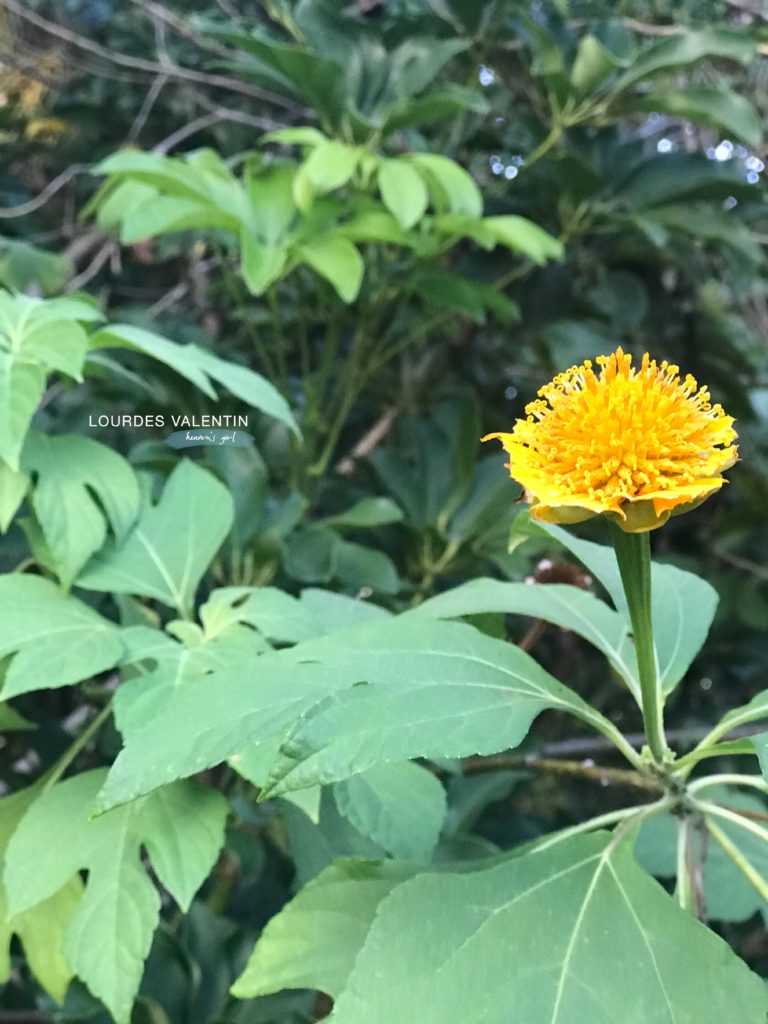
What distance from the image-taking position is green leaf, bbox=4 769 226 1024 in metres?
0.39

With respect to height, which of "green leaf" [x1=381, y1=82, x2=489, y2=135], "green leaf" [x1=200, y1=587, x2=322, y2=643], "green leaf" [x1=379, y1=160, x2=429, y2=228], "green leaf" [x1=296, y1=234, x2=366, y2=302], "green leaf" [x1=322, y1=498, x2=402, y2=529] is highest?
"green leaf" [x1=381, y1=82, x2=489, y2=135]

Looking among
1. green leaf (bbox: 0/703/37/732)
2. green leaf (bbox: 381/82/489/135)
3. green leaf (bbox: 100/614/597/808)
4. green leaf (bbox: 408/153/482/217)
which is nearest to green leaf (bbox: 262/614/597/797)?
green leaf (bbox: 100/614/597/808)

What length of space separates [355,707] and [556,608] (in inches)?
8.0

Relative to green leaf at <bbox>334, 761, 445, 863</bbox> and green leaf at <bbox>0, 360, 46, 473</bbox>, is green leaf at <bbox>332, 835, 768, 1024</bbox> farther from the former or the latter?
green leaf at <bbox>0, 360, 46, 473</bbox>

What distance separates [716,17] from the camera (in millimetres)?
1072

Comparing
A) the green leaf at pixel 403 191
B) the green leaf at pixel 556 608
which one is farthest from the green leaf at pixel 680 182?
the green leaf at pixel 556 608

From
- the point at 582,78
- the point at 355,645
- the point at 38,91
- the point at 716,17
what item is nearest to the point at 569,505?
the point at 355,645

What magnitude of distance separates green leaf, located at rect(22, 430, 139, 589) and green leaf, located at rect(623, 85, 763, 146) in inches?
28.1

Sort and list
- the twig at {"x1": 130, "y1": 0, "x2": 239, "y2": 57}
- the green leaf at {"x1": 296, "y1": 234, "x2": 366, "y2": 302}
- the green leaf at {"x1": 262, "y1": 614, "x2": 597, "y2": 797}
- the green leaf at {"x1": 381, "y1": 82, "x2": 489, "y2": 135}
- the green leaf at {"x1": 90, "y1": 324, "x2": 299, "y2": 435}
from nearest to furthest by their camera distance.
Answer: the green leaf at {"x1": 262, "y1": 614, "x2": 597, "y2": 797}
the green leaf at {"x1": 90, "y1": 324, "x2": 299, "y2": 435}
the green leaf at {"x1": 296, "y1": 234, "x2": 366, "y2": 302}
the green leaf at {"x1": 381, "y1": 82, "x2": 489, "y2": 135}
the twig at {"x1": 130, "y1": 0, "x2": 239, "y2": 57}

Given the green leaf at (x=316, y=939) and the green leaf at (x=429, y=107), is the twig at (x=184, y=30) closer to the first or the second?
the green leaf at (x=429, y=107)

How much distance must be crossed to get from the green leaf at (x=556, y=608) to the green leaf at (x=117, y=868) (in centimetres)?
17

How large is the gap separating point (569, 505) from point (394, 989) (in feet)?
0.68

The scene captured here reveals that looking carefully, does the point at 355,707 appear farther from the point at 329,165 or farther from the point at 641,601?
the point at 329,165

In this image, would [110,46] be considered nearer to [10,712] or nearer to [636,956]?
[10,712]
